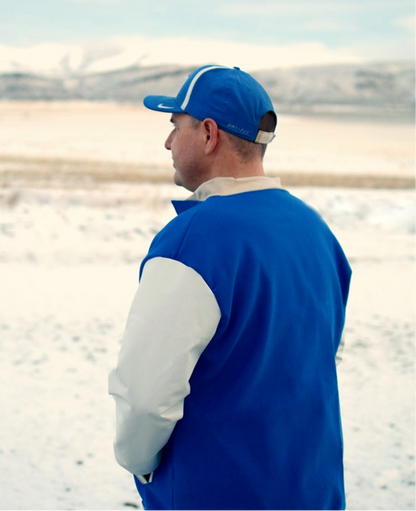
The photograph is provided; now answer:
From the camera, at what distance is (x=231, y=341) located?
1.09 meters

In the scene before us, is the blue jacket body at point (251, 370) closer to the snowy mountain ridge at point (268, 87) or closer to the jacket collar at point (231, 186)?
the jacket collar at point (231, 186)

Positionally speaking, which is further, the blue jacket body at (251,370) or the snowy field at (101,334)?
the snowy field at (101,334)

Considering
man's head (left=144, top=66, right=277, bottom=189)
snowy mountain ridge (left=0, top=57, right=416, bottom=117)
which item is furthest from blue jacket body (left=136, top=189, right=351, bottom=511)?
snowy mountain ridge (left=0, top=57, right=416, bottom=117)

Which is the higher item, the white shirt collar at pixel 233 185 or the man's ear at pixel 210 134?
the man's ear at pixel 210 134

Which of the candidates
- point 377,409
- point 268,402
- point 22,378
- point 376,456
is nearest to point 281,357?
point 268,402

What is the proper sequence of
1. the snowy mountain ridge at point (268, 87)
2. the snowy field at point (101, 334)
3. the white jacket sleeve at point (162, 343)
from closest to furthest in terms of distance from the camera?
the white jacket sleeve at point (162, 343)
the snowy field at point (101, 334)
the snowy mountain ridge at point (268, 87)

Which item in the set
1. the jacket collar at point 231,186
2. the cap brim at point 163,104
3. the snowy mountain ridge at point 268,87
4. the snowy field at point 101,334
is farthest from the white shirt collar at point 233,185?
the snowy mountain ridge at point 268,87

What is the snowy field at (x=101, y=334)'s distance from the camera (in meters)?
2.65

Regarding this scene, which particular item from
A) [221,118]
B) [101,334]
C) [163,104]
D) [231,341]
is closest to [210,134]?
[221,118]

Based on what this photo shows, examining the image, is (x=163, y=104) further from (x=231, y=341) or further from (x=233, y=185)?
(x=231, y=341)

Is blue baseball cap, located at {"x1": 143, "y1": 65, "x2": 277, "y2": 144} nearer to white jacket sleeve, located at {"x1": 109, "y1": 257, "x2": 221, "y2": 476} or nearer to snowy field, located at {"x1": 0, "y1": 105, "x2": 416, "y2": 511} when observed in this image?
white jacket sleeve, located at {"x1": 109, "y1": 257, "x2": 221, "y2": 476}

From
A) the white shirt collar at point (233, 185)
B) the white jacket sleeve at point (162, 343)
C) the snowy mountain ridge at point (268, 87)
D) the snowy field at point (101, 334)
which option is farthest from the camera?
the snowy mountain ridge at point (268, 87)

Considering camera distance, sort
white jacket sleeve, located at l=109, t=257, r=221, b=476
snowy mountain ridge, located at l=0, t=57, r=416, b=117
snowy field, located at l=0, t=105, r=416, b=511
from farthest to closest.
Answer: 1. snowy mountain ridge, located at l=0, t=57, r=416, b=117
2. snowy field, located at l=0, t=105, r=416, b=511
3. white jacket sleeve, located at l=109, t=257, r=221, b=476

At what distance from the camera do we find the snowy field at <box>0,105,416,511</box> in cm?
265
